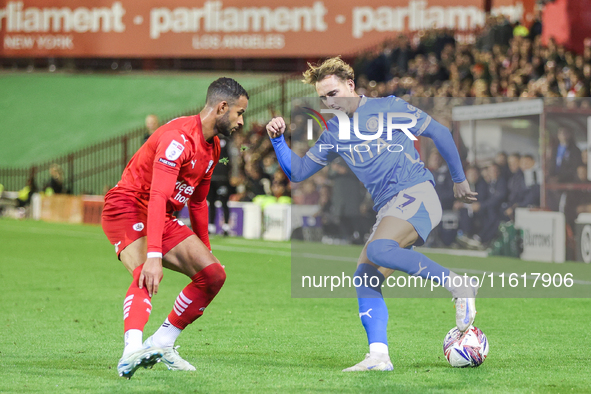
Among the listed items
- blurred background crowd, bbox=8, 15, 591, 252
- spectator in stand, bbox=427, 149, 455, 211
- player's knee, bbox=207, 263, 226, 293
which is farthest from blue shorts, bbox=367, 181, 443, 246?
spectator in stand, bbox=427, 149, 455, 211

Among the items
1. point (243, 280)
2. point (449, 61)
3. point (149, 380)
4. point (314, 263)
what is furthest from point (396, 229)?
point (449, 61)

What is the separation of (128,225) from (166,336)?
2.62 feet

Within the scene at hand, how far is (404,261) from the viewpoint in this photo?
541 centimetres

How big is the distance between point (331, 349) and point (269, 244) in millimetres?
11063

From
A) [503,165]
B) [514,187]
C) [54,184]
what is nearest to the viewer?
[514,187]

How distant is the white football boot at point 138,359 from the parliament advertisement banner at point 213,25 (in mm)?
30126

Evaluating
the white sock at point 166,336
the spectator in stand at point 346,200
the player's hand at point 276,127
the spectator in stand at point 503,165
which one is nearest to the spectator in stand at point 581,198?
the spectator in stand at point 503,165

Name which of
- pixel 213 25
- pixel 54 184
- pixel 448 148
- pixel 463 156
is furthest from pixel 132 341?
pixel 213 25

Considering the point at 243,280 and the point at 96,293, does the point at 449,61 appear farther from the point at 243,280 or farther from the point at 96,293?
the point at 96,293

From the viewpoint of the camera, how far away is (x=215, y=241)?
58.5 ft

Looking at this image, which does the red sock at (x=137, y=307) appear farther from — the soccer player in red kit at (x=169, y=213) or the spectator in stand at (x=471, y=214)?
the spectator in stand at (x=471, y=214)

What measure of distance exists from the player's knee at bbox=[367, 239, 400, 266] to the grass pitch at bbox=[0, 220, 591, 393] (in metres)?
0.74

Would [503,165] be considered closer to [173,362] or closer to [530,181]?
[530,181]

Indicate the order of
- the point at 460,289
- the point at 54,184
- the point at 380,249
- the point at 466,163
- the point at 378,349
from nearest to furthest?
the point at 460,289
the point at 380,249
the point at 378,349
the point at 466,163
the point at 54,184
